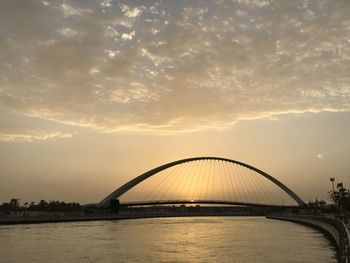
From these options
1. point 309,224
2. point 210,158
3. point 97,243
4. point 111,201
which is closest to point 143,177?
point 111,201

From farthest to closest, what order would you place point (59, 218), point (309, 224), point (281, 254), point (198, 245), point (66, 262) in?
1. point (59, 218)
2. point (309, 224)
3. point (198, 245)
4. point (281, 254)
5. point (66, 262)

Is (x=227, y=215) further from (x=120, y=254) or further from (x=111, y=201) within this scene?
(x=120, y=254)

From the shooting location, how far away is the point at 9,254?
3459 cm

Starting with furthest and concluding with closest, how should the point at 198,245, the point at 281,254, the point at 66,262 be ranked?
the point at 198,245 < the point at 281,254 < the point at 66,262

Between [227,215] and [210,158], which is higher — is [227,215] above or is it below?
below

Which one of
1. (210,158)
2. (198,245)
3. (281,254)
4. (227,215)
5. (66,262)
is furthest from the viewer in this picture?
(227,215)

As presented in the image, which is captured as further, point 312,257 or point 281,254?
point 281,254

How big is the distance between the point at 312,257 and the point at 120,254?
14464mm

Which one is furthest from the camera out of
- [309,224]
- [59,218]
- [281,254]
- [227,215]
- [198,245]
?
[227,215]

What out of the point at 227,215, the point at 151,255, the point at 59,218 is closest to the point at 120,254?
the point at 151,255

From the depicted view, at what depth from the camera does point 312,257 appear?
3158 centimetres

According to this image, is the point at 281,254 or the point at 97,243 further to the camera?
the point at 97,243

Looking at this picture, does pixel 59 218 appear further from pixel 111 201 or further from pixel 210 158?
pixel 210 158

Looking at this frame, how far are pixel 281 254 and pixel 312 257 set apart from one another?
2.74 m
